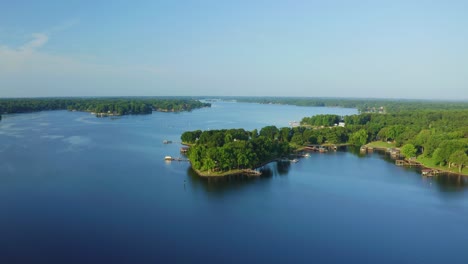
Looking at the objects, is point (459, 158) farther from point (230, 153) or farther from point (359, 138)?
point (230, 153)

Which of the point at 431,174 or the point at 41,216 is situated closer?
the point at 41,216

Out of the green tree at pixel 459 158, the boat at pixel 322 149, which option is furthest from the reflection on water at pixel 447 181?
the boat at pixel 322 149

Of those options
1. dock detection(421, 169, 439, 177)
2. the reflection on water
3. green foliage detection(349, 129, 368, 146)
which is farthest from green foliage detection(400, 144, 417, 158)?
green foliage detection(349, 129, 368, 146)

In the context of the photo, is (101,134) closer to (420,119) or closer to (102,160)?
(102,160)

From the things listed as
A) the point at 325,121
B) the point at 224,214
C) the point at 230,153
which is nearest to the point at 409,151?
the point at 230,153

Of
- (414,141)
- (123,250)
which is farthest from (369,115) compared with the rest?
(123,250)

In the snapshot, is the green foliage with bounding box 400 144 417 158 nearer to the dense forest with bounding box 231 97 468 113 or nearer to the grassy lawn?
the grassy lawn
